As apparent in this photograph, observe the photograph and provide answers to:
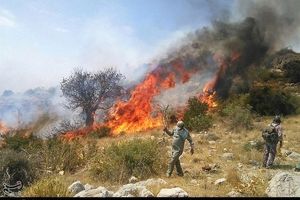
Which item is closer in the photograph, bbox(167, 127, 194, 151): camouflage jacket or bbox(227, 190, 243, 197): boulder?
bbox(227, 190, 243, 197): boulder

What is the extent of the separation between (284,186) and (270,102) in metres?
22.1

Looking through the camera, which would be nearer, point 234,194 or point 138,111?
point 234,194

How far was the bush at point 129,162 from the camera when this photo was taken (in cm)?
1465

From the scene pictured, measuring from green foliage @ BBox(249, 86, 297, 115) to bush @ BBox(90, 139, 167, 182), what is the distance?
58.1 feet

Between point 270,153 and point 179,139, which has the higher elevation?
point 179,139

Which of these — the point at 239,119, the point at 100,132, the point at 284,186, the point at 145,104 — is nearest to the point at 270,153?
the point at 284,186

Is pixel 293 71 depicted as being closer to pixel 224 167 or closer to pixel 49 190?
pixel 224 167

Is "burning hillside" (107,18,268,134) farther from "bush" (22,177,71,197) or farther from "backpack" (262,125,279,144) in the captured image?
"bush" (22,177,71,197)

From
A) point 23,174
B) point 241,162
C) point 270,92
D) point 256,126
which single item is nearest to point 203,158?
point 241,162

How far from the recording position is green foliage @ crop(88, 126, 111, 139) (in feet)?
99.2

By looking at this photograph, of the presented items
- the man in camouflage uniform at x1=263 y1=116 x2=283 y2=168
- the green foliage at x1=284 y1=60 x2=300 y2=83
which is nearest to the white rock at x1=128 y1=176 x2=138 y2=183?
the man in camouflage uniform at x1=263 y1=116 x2=283 y2=168

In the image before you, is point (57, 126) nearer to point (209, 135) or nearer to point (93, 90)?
point (93, 90)

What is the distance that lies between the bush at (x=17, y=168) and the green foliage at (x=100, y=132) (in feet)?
48.8

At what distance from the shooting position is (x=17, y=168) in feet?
48.1
